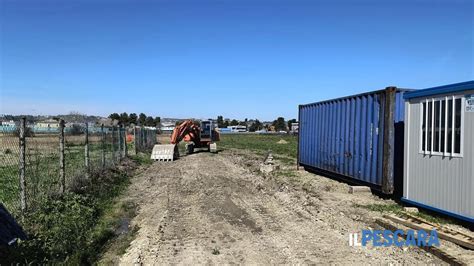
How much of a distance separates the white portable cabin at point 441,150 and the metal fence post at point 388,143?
106 cm

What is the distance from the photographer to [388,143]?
11539 mm

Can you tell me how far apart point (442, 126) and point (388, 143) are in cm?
263

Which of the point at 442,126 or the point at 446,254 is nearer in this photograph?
the point at 446,254

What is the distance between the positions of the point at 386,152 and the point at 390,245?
502 cm

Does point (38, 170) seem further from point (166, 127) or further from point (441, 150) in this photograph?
point (166, 127)

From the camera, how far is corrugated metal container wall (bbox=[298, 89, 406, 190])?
12047 mm

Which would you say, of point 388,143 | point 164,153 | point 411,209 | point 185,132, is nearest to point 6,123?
point 411,209

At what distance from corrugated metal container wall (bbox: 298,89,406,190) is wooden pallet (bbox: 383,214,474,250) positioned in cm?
323

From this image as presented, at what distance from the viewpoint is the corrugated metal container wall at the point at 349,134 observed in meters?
12.0

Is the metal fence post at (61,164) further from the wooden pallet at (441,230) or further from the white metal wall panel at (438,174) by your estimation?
the white metal wall panel at (438,174)

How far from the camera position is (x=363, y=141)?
13.0m

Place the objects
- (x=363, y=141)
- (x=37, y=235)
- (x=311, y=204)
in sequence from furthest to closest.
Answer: (x=363, y=141) < (x=311, y=204) < (x=37, y=235)

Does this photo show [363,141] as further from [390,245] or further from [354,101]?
[390,245]

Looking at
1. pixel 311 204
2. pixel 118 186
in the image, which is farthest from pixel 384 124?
pixel 118 186
